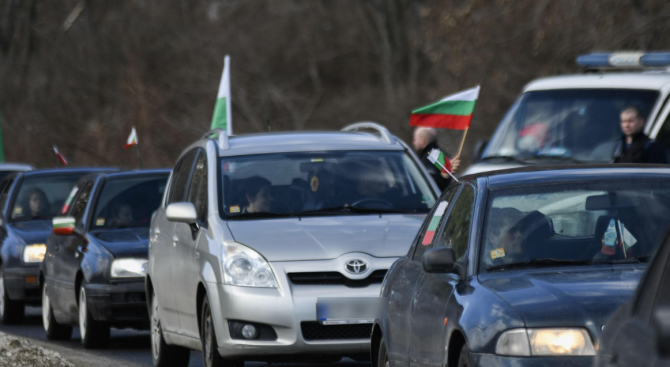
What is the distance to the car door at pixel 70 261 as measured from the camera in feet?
43.4

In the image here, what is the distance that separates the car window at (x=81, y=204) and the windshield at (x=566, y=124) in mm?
4103

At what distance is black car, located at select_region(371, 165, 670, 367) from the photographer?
555 centimetres

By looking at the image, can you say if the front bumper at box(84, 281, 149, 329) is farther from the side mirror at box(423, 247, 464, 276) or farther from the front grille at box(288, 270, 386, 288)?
the side mirror at box(423, 247, 464, 276)

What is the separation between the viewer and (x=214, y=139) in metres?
10.6

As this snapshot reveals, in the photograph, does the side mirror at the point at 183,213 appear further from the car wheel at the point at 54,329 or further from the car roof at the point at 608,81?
the car roof at the point at 608,81

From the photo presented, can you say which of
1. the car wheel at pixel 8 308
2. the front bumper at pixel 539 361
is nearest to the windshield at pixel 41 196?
the car wheel at pixel 8 308

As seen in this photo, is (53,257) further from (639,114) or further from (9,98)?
(9,98)

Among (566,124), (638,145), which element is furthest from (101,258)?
(638,145)

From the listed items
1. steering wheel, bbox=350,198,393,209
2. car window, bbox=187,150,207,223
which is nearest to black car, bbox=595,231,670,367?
steering wheel, bbox=350,198,393,209

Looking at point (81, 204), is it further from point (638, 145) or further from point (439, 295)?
point (439, 295)

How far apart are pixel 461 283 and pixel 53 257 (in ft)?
28.9

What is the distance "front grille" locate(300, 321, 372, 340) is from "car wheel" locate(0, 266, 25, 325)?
843 centimetres

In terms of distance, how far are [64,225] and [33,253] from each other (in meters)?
2.79

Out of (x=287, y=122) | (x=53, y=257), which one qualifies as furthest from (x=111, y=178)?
(x=287, y=122)
